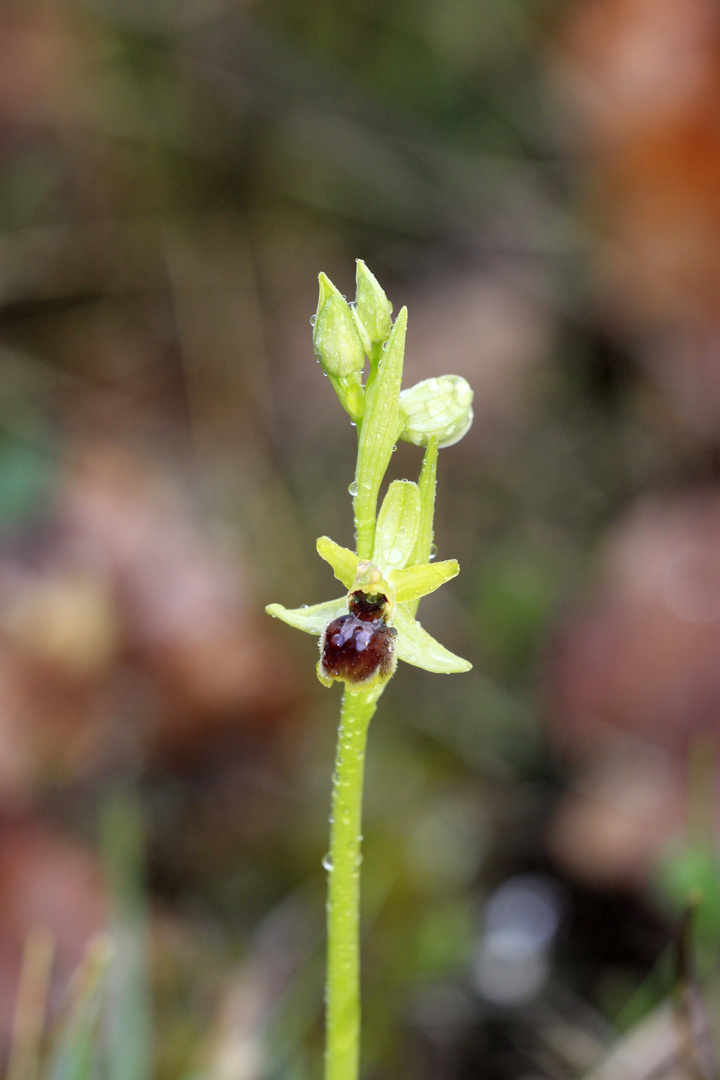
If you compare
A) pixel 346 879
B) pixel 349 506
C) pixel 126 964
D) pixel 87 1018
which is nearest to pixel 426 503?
pixel 346 879

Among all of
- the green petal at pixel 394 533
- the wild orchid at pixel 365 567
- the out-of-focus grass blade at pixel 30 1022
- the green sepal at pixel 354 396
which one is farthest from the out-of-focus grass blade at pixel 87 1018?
the green sepal at pixel 354 396

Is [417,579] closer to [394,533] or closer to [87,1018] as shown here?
[394,533]

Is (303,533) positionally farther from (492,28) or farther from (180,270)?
(492,28)

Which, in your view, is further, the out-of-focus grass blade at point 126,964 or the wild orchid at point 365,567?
the out-of-focus grass blade at point 126,964

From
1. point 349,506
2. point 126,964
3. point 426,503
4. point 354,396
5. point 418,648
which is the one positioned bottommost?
point 126,964

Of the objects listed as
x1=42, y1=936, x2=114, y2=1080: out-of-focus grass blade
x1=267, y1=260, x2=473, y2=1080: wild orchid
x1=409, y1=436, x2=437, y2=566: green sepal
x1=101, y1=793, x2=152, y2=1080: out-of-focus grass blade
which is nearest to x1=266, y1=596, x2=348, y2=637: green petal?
x1=267, y1=260, x2=473, y2=1080: wild orchid

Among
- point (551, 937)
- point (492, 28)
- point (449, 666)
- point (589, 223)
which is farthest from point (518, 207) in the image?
point (449, 666)

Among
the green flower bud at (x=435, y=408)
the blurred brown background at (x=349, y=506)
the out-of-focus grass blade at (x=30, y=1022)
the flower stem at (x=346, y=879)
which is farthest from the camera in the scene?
the blurred brown background at (x=349, y=506)

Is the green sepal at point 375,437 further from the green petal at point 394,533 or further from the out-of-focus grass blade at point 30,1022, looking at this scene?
the out-of-focus grass blade at point 30,1022

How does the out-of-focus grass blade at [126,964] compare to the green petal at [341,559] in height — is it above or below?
below
